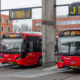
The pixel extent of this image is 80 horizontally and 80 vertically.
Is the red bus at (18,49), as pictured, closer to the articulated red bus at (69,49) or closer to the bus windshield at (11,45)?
the bus windshield at (11,45)

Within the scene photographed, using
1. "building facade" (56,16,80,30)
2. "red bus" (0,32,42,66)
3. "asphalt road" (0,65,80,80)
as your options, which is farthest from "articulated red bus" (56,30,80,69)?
"building facade" (56,16,80,30)

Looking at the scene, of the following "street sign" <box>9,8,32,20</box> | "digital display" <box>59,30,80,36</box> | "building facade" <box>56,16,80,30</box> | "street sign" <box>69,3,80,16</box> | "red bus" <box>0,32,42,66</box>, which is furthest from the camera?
"building facade" <box>56,16,80,30</box>

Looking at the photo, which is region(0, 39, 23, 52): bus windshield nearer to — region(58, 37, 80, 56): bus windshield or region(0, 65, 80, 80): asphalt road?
region(0, 65, 80, 80): asphalt road

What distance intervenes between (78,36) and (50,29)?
168 inches

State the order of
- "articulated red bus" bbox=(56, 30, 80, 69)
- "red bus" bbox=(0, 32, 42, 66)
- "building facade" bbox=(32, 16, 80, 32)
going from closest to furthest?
"articulated red bus" bbox=(56, 30, 80, 69) → "red bus" bbox=(0, 32, 42, 66) → "building facade" bbox=(32, 16, 80, 32)

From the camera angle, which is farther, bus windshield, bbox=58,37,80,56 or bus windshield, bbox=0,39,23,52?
bus windshield, bbox=0,39,23,52

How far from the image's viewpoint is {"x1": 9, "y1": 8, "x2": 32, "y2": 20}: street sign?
1792 centimetres

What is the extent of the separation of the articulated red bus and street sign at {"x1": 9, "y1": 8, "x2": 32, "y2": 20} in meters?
5.51

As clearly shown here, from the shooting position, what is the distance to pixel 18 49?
48.1 feet

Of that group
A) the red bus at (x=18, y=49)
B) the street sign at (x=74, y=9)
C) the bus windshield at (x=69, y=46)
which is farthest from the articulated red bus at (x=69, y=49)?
the street sign at (x=74, y=9)

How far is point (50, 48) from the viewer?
16531 millimetres

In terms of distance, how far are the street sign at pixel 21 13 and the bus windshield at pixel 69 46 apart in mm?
5811

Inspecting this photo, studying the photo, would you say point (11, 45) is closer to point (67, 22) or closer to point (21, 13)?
point (21, 13)

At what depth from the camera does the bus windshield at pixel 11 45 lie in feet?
48.2
